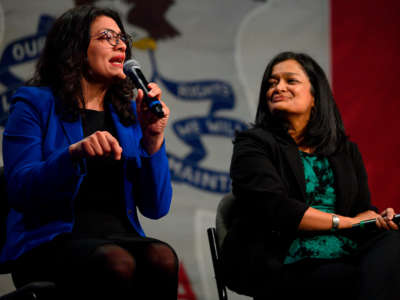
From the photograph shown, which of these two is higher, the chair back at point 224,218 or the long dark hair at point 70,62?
the long dark hair at point 70,62

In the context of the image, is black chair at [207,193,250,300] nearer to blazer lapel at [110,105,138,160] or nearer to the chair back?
the chair back

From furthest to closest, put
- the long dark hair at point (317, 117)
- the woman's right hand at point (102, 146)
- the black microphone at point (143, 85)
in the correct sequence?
1. the long dark hair at point (317, 117)
2. the black microphone at point (143, 85)
3. the woman's right hand at point (102, 146)

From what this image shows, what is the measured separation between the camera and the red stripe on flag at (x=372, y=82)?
274 centimetres

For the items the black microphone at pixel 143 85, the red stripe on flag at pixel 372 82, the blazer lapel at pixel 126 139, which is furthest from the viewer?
the red stripe on flag at pixel 372 82

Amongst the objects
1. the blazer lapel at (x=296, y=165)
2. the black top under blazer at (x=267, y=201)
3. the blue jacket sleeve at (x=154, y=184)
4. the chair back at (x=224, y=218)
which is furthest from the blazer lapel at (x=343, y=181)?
the blue jacket sleeve at (x=154, y=184)

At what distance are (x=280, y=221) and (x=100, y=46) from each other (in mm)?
803

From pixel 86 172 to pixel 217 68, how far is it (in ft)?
5.07

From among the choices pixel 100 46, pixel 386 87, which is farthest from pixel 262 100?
pixel 386 87

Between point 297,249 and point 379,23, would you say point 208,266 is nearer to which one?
point 297,249

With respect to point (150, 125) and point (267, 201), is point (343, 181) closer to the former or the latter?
point (267, 201)

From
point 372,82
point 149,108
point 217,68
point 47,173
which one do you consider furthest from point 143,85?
point 372,82

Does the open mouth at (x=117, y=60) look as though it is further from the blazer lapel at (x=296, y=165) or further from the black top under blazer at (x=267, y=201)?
the blazer lapel at (x=296, y=165)

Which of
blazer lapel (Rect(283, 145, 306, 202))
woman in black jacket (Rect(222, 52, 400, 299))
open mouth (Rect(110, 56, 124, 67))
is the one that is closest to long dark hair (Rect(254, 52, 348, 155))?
woman in black jacket (Rect(222, 52, 400, 299))

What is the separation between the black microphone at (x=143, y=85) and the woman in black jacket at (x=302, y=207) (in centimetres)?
50
